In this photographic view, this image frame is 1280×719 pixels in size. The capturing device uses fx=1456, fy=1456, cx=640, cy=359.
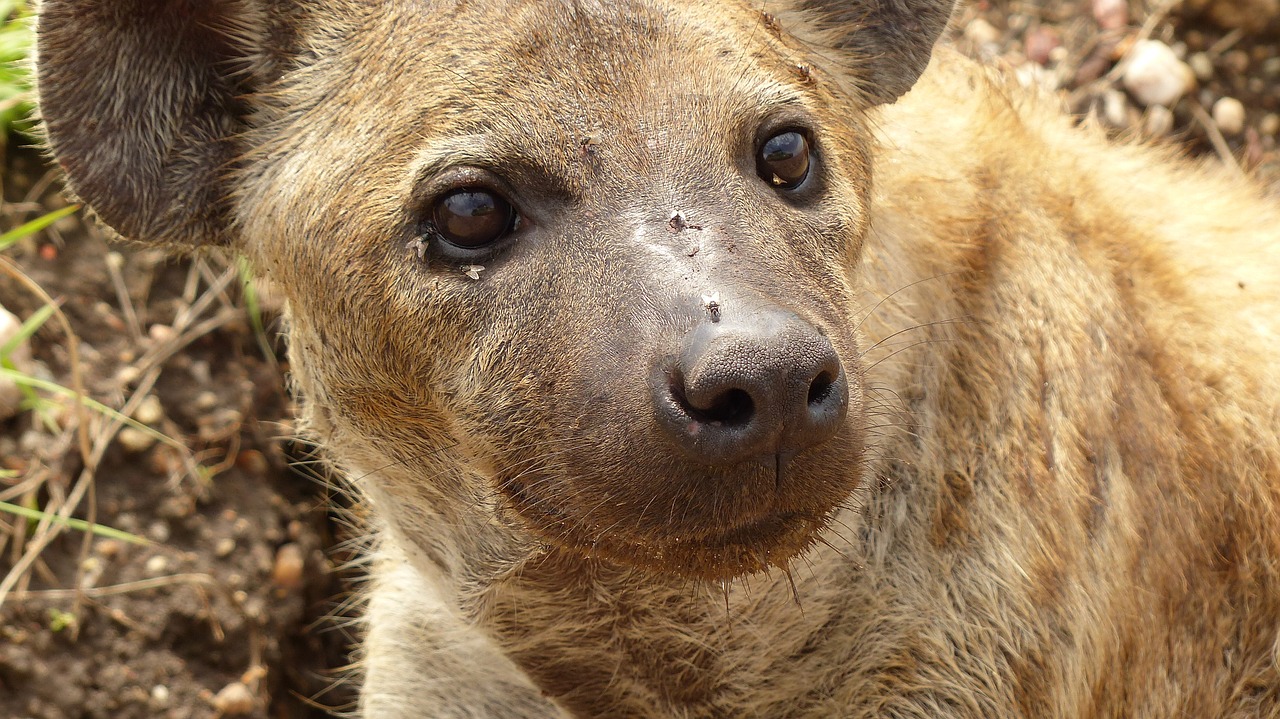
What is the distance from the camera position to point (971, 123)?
11.4 feet

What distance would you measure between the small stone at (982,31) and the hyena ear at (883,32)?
2676 mm

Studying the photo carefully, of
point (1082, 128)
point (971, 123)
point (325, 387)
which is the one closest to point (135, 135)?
point (325, 387)

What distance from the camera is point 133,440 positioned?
14.6 feet

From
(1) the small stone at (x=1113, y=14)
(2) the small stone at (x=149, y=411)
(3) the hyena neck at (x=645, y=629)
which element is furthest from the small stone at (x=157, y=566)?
(1) the small stone at (x=1113, y=14)

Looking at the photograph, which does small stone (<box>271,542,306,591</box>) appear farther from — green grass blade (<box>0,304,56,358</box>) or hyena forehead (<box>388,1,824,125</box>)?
hyena forehead (<box>388,1,824,125</box>)

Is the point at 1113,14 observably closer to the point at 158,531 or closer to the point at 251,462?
the point at 251,462

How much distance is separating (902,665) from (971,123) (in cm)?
129

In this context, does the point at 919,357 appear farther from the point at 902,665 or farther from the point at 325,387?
the point at 325,387

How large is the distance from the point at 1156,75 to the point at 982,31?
2.26 ft

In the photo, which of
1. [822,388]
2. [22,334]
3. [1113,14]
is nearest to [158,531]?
[22,334]

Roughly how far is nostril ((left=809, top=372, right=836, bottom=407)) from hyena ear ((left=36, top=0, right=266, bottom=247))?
1.40 m

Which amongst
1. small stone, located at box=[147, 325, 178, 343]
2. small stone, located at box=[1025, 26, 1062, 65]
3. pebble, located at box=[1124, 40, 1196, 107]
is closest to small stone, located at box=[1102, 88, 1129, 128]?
pebble, located at box=[1124, 40, 1196, 107]

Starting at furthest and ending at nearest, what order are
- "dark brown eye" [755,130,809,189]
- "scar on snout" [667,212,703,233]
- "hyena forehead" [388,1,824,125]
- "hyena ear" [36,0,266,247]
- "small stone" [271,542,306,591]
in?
1. "small stone" [271,542,306,591]
2. "hyena ear" [36,0,266,247]
3. "dark brown eye" [755,130,809,189]
4. "hyena forehead" [388,1,824,125]
5. "scar on snout" [667,212,703,233]

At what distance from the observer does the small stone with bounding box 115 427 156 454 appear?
445 cm
